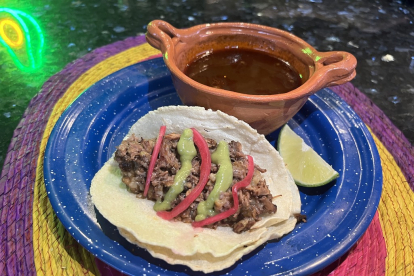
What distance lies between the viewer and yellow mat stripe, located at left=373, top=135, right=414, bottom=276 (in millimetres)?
1697

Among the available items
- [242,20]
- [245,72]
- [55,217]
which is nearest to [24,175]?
[55,217]

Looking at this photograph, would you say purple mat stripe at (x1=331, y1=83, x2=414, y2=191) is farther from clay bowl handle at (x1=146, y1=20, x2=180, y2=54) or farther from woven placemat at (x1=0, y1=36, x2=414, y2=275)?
clay bowl handle at (x1=146, y1=20, x2=180, y2=54)

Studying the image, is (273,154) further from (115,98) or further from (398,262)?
(115,98)

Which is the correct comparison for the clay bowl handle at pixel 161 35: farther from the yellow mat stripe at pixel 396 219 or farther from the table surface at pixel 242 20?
the yellow mat stripe at pixel 396 219

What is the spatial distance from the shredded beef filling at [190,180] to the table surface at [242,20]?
44.2 inches

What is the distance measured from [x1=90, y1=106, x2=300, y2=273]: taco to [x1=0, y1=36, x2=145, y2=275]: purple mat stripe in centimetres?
48

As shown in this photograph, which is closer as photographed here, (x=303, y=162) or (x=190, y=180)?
(x=190, y=180)

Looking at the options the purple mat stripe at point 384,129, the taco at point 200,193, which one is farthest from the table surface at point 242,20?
the taco at point 200,193

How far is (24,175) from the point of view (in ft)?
6.54

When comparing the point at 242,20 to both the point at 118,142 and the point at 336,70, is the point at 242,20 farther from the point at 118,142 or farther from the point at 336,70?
the point at 118,142

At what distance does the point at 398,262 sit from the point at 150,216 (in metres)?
1.36

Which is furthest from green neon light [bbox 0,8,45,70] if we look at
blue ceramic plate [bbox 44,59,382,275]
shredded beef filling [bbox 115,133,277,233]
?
shredded beef filling [bbox 115,133,277,233]

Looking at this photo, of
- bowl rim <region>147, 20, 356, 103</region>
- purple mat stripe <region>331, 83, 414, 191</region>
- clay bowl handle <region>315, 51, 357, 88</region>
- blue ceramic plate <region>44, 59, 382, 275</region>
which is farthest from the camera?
purple mat stripe <region>331, 83, 414, 191</region>

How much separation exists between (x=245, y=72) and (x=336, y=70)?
23.6 inches
